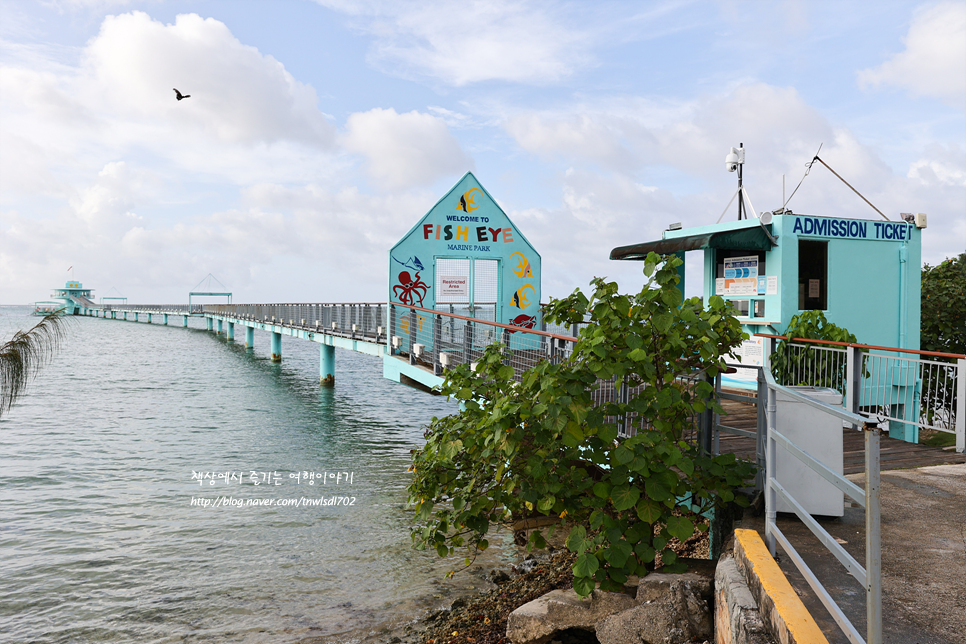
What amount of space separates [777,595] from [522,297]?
551 inches

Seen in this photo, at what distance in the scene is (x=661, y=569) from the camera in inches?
196

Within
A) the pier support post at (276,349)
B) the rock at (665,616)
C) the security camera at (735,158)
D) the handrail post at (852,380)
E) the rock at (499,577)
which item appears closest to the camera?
the rock at (665,616)

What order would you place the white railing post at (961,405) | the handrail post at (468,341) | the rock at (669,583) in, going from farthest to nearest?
the handrail post at (468,341) → the white railing post at (961,405) → the rock at (669,583)

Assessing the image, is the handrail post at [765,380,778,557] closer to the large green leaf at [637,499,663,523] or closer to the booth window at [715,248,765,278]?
the large green leaf at [637,499,663,523]

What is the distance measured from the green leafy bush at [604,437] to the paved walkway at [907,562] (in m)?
0.77

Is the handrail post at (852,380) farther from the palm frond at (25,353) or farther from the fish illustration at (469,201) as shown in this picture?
the fish illustration at (469,201)

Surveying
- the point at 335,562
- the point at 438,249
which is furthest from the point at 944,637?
the point at 438,249

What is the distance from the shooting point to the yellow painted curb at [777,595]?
2.86 meters

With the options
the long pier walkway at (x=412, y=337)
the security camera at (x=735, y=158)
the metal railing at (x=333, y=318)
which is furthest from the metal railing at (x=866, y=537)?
the metal railing at (x=333, y=318)

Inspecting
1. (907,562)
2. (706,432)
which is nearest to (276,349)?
(706,432)

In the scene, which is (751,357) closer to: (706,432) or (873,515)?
(706,432)

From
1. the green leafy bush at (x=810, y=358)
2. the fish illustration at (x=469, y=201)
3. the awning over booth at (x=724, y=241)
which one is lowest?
the green leafy bush at (x=810, y=358)

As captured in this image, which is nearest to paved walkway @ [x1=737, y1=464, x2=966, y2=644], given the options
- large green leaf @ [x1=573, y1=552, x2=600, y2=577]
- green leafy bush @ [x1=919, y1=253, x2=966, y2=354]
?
large green leaf @ [x1=573, y1=552, x2=600, y2=577]

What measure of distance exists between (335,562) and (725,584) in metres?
5.78
